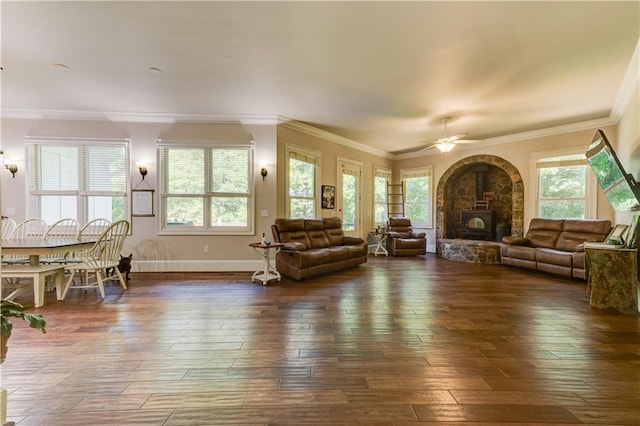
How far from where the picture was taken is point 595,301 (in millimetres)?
3090

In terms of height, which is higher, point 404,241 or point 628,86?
point 628,86

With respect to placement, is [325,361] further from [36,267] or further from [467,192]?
[467,192]

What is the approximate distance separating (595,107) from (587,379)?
4.81 meters

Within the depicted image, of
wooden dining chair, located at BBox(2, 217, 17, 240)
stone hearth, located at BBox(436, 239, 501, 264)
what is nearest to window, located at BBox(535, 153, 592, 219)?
stone hearth, located at BBox(436, 239, 501, 264)

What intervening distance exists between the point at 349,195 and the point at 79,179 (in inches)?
216

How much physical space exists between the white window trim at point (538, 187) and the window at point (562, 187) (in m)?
0.02

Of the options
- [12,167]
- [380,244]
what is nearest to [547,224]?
[380,244]

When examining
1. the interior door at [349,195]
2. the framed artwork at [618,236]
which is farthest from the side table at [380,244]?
the framed artwork at [618,236]

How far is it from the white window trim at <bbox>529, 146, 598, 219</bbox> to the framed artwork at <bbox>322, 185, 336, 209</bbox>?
172 inches

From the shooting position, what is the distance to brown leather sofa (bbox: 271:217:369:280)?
432 cm

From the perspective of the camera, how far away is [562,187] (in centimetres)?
562

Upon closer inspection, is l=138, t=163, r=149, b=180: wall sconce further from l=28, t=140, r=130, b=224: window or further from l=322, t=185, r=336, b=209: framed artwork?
l=322, t=185, r=336, b=209: framed artwork

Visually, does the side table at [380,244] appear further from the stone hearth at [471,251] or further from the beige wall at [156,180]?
the beige wall at [156,180]

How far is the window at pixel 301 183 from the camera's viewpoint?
5.44 m
